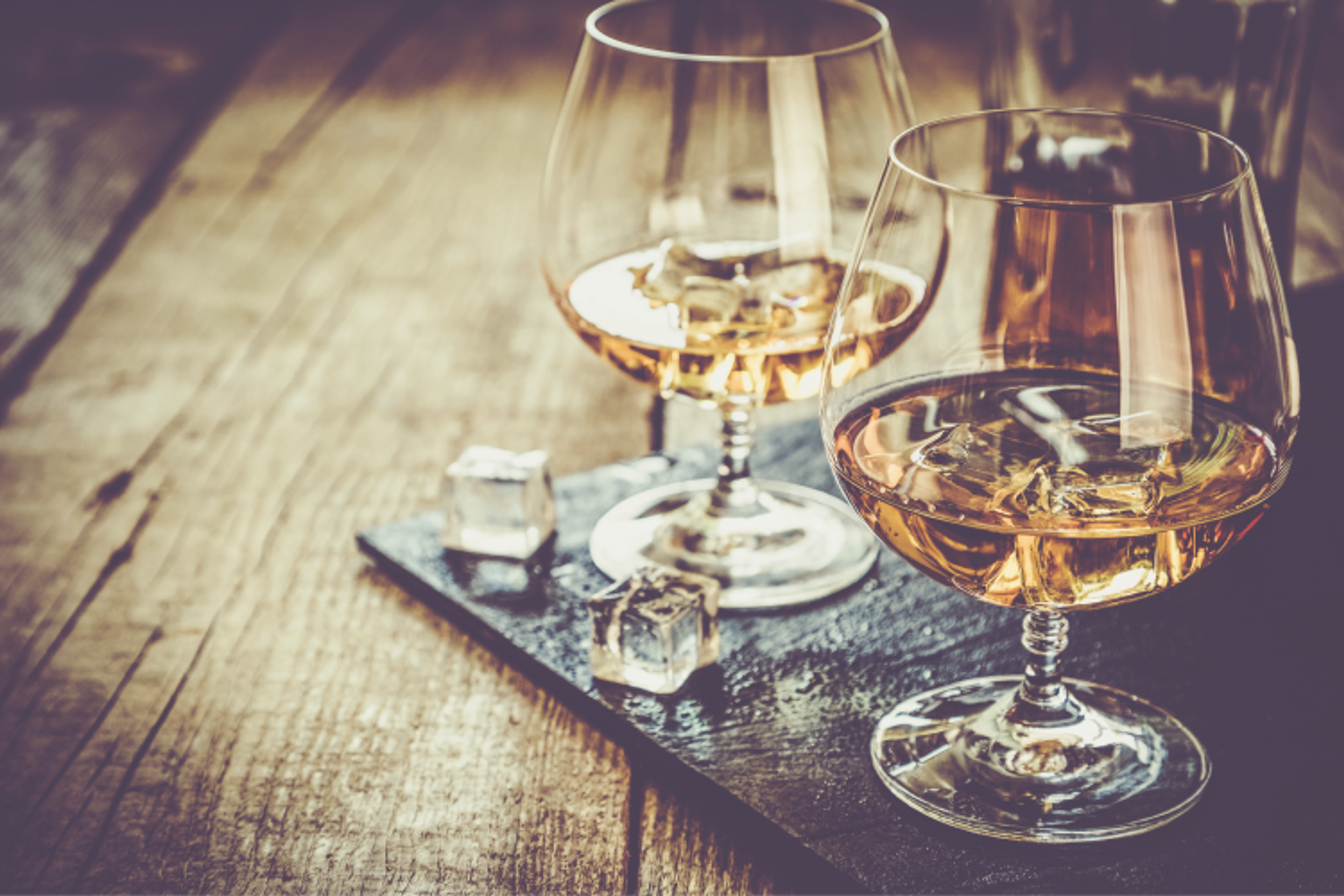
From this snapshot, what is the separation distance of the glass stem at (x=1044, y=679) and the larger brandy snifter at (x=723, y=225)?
0.18m

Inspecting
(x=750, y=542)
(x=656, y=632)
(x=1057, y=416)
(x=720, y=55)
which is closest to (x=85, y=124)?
(x=720, y=55)

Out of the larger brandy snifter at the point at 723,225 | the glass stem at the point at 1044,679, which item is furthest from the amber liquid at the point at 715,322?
the glass stem at the point at 1044,679

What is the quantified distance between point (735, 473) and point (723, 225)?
16 cm

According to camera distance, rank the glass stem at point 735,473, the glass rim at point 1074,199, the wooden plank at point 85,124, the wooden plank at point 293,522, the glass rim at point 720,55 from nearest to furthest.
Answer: the glass rim at point 1074,199, the wooden plank at point 293,522, the glass rim at point 720,55, the glass stem at point 735,473, the wooden plank at point 85,124

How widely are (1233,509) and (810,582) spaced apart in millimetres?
298

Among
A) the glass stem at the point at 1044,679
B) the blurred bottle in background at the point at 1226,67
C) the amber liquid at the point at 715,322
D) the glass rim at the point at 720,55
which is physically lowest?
the glass stem at the point at 1044,679

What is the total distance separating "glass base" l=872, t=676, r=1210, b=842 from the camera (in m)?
0.66

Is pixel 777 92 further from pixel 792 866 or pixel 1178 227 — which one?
pixel 792 866

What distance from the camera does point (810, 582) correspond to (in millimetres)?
879

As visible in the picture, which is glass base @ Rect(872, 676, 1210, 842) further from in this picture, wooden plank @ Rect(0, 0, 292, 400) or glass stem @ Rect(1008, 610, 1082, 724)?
wooden plank @ Rect(0, 0, 292, 400)

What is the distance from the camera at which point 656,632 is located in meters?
0.75

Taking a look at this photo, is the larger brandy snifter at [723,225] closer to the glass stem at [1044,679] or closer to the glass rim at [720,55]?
the glass rim at [720,55]

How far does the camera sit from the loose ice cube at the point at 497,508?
3.02 ft

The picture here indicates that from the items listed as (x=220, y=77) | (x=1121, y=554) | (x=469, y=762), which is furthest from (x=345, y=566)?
(x=220, y=77)
